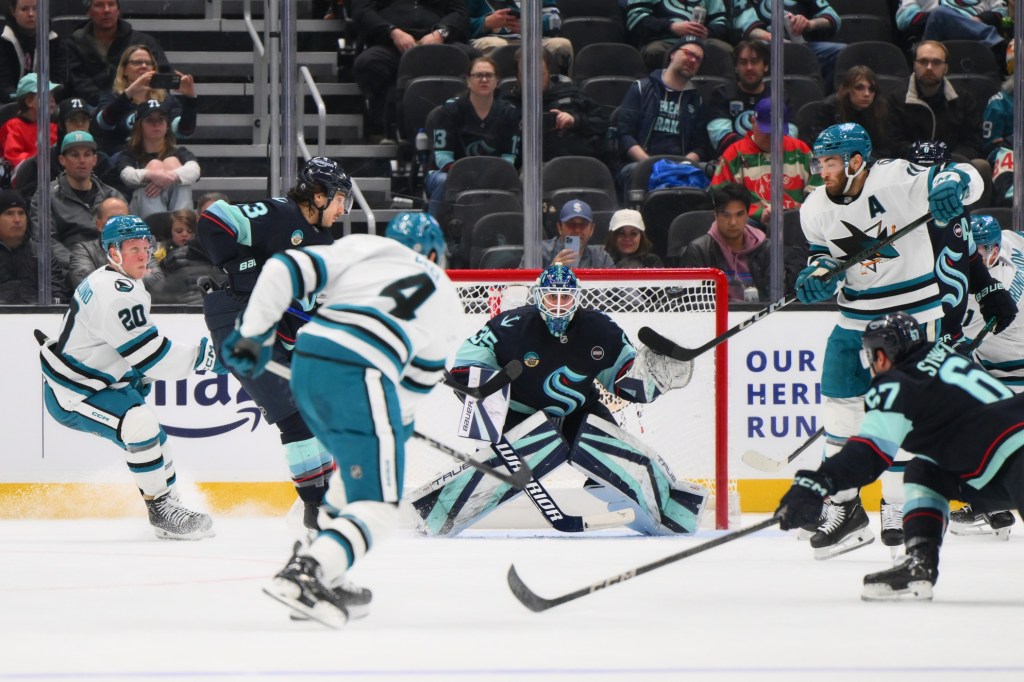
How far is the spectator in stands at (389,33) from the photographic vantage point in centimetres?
702

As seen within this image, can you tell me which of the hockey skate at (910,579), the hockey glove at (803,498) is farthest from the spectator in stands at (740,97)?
the hockey glove at (803,498)

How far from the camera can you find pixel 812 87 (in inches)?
265

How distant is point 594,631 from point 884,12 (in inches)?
198

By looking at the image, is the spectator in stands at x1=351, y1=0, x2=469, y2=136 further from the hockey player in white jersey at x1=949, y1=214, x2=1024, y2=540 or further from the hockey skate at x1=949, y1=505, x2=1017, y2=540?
the hockey skate at x1=949, y1=505, x2=1017, y2=540

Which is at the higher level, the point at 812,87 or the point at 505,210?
the point at 812,87

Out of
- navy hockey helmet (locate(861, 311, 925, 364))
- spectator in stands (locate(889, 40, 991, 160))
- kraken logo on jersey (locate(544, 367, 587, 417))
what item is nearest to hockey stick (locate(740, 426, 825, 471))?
kraken logo on jersey (locate(544, 367, 587, 417))

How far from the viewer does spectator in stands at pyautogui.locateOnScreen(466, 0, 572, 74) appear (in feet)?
21.9

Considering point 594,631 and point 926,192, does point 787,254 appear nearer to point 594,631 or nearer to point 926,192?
point 926,192

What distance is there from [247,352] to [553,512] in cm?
229

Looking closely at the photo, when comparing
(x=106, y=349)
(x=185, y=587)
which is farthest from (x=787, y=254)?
(x=185, y=587)

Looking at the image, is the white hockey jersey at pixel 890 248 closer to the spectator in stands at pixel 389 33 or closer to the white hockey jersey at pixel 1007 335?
the white hockey jersey at pixel 1007 335

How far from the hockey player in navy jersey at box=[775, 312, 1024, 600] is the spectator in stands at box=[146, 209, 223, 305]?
360 centimetres

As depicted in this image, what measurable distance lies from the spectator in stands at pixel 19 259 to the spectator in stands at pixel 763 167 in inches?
113

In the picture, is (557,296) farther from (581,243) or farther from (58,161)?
(58,161)
